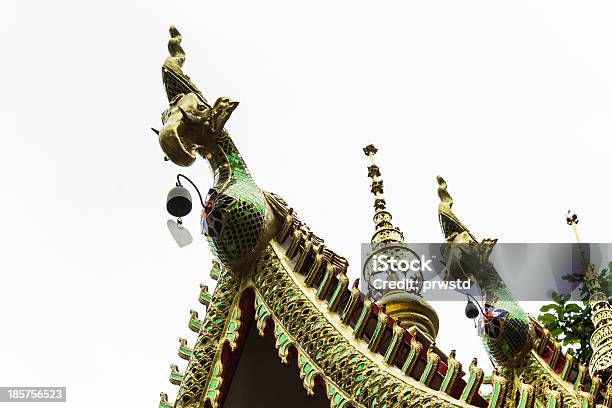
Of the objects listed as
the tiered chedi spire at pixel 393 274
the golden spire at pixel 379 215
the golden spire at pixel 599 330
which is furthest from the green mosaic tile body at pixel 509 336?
the golden spire at pixel 379 215

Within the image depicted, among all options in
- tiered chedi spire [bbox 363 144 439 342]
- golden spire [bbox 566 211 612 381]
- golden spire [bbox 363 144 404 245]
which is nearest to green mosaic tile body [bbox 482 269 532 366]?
golden spire [bbox 566 211 612 381]

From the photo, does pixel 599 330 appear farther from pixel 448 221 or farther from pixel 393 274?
pixel 393 274

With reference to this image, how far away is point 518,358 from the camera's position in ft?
22.7

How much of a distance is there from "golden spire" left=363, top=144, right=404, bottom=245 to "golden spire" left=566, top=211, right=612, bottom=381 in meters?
3.62

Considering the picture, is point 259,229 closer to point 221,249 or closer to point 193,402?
point 221,249

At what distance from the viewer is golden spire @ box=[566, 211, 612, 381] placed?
7.01 meters

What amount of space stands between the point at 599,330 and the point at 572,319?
95.6 inches

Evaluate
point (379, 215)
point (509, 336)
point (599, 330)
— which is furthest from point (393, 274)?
point (509, 336)

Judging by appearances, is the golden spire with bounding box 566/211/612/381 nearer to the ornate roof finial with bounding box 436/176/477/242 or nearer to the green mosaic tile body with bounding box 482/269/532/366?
the green mosaic tile body with bounding box 482/269/532/366

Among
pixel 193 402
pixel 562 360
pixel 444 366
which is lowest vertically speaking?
pixel 193 402

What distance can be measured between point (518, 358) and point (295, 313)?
5.59 feet

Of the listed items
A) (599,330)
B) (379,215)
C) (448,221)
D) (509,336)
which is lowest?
(509,336)

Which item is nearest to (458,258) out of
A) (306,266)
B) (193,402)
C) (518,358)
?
(518,358)

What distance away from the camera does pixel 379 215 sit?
40.0ft
